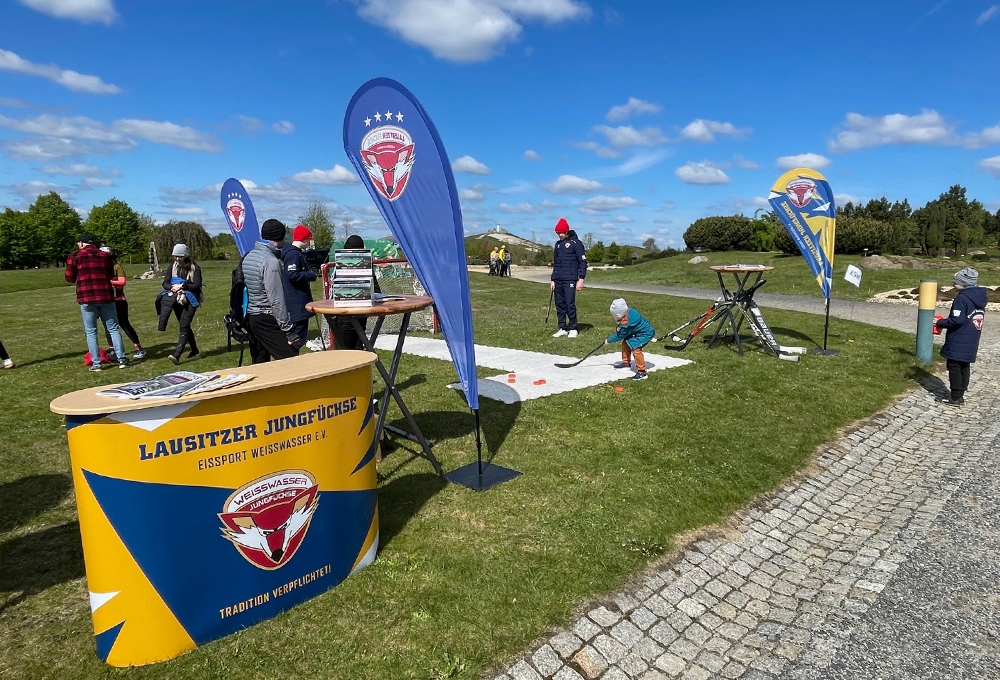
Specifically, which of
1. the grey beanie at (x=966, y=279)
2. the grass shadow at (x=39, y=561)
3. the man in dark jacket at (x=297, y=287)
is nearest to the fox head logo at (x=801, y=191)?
the grey beanie at (x=966, y=279)

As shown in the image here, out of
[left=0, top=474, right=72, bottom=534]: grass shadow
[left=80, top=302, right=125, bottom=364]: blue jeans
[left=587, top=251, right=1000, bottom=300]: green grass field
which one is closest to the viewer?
[left=0, top=474, right=72, bottom=534]: grass shadow

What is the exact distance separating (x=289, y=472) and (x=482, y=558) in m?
1.42

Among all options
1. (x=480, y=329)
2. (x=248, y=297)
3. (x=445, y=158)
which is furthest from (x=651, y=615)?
(x=480, y=329)

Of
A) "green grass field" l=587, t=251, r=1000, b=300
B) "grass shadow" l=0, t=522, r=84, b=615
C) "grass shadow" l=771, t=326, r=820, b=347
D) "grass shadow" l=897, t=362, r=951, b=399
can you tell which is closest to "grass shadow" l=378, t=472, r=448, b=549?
"grass shadow" l=0, t=522, r=84, b=615

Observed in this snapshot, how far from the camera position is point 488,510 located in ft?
14.4

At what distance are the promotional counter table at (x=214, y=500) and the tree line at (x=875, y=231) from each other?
3614 centimetres

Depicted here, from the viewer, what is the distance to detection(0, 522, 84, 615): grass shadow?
11.5 feet

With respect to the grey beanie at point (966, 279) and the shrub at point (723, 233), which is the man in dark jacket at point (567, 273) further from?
the shrub at point (723, 233)

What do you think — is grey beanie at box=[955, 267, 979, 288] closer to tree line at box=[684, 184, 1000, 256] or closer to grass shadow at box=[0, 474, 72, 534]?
grass shadow at box=[0, 474, 72, 534]

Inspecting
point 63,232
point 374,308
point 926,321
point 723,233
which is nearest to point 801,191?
point 926,321

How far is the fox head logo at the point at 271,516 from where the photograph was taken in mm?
2883

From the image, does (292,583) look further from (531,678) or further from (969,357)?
(969,357)

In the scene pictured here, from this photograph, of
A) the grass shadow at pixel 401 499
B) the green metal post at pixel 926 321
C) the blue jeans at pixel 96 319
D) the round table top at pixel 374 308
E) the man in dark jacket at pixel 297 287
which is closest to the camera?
the round table top at pixel 374 308

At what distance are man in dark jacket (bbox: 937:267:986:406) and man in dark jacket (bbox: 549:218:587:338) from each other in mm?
5837
